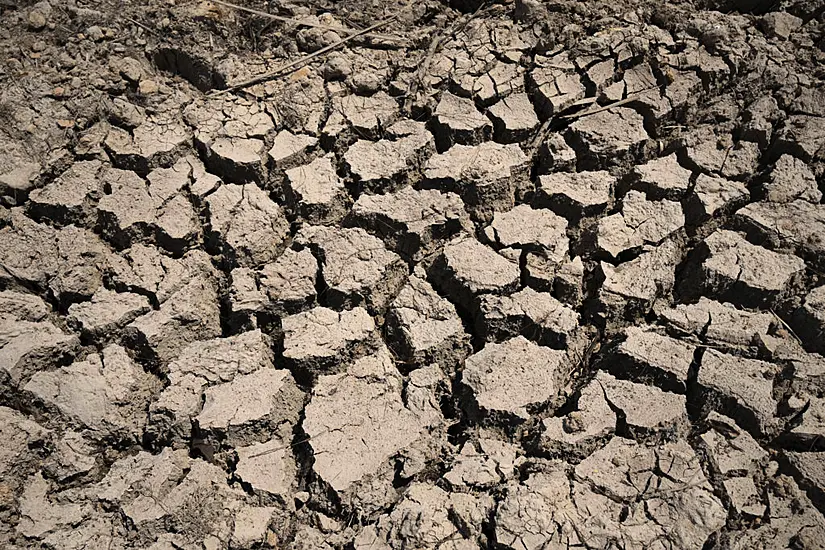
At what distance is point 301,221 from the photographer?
2.50m

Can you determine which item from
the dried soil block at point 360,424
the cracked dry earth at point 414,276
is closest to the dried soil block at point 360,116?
the cracked dry earth at point 414,276

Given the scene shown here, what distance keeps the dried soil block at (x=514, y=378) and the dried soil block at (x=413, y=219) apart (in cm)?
42

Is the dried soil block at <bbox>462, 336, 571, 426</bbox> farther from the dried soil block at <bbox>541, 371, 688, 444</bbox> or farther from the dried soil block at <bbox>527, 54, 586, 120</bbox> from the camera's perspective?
the dried soil block at <bbox>527, 54, 586, 120</bbox>

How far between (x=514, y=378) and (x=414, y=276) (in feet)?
→ 1.53

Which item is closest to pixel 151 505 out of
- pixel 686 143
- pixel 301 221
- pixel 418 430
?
pixel 418 430

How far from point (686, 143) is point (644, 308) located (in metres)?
0.62

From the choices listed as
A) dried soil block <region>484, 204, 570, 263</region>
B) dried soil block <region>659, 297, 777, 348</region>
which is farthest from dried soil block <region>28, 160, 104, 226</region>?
dried soil block <region>659, 297, 777, 348</region>

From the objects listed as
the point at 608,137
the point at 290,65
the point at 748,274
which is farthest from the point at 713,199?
the point at 290,65

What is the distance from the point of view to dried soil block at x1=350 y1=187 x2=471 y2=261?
95.5 inches

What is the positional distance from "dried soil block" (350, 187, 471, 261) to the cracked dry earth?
0.03 feet

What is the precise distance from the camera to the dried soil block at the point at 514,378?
2.10 metres

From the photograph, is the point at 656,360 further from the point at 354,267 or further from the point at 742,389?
the point at 354,267

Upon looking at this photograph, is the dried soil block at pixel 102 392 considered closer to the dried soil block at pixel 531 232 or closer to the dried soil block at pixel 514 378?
the dried soil block at pixel 514 378

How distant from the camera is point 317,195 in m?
2.49
